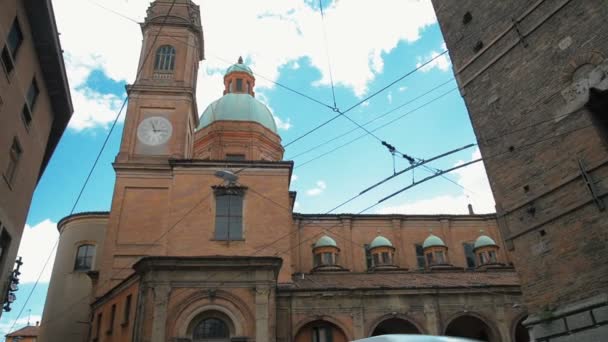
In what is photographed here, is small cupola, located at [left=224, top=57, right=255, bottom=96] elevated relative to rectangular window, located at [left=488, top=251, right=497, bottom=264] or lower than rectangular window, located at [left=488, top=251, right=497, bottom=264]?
elevated

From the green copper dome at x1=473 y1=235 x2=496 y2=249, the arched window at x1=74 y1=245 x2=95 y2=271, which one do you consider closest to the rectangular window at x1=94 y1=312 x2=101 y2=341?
the arched window at x1=74 y1=245 x2=95 y2=271

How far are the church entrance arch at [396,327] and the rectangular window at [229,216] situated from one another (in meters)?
8.24

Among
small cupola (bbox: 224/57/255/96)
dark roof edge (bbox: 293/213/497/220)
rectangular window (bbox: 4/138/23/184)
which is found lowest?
rectangular window (bbox: 4/138/23/184)

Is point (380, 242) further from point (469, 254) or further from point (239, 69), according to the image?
point (239, 69)

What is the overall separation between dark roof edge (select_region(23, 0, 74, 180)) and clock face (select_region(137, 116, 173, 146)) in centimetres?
672

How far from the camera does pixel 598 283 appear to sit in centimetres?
963

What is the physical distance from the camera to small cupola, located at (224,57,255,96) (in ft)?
137

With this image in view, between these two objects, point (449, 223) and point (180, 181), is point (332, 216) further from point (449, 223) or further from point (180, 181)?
point (180, 181)

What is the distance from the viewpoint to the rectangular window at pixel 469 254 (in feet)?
106

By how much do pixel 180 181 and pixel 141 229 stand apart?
10.1ft

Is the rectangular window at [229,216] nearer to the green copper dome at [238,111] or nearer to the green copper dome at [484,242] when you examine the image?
the green copper dome at [238,111]

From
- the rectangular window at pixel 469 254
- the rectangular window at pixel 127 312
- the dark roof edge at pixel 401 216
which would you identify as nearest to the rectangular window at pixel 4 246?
the rectangular window at pixel 127 312

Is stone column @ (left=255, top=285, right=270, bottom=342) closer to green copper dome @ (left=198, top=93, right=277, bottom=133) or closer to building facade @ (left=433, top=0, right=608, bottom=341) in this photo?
building facade @ (left=433, top=0, right=608, bottom=341)

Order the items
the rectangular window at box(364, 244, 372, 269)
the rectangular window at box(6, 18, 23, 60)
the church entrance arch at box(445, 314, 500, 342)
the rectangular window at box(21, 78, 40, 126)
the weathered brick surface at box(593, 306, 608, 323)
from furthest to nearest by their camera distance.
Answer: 1. the rectangular window at box(364, 244, 372, 269)
2. the church entrance arch at box(445, 314, 500, 342)
3. the rectangular window at box(21, 78, 40, 126)
4. the rectangular window at box(6, 18, 23, 60)
5. the weathered brick surface at box(593, 306, 608, 323)
